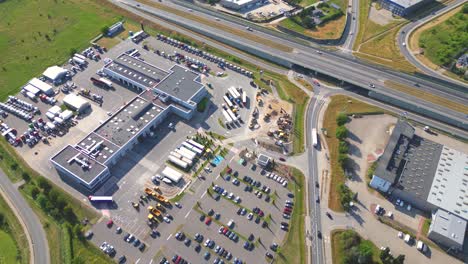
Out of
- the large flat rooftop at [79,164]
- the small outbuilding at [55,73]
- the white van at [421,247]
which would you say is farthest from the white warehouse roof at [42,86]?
the white van at [421,247]

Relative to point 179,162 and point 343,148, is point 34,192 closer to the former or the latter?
point 179,162

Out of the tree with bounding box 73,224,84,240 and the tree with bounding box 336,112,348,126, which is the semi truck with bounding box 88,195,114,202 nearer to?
the tree with bounding box 73,224,84,240

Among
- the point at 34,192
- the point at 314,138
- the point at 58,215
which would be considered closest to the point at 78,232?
the point at 58,215

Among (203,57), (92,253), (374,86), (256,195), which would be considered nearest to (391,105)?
(374,86)

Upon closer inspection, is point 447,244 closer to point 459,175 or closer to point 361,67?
point 459,175

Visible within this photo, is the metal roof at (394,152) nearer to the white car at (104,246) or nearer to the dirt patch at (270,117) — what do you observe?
the dirt patch at (270,117)

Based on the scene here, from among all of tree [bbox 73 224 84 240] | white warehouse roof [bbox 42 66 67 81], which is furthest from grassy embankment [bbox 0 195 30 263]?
white warehouse roof [bbox 42 66 67 81]
